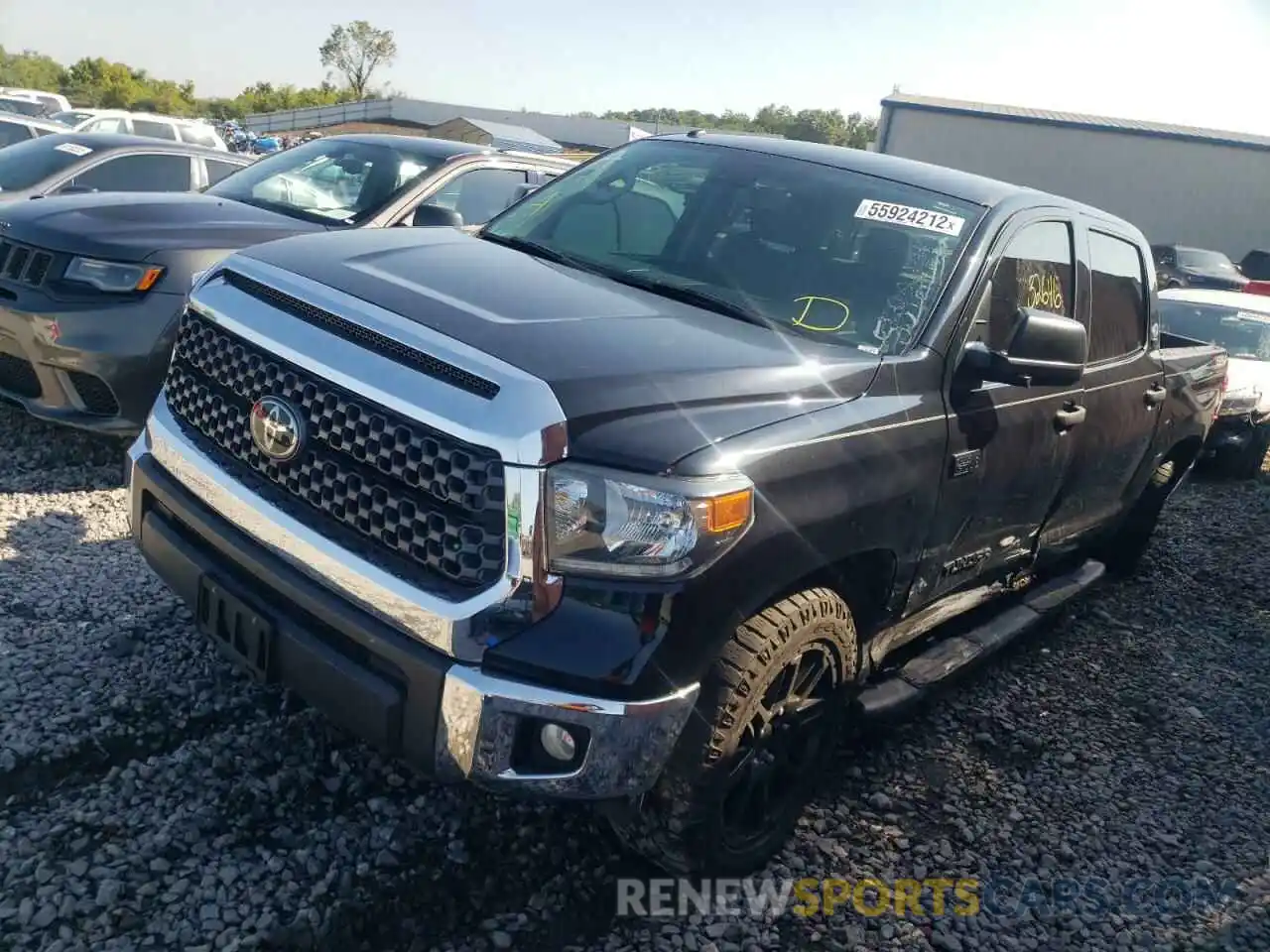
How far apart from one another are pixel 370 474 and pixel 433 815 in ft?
3.53

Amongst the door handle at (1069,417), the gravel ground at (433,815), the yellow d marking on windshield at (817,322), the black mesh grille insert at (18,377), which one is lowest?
the gravel ground at (433,815)

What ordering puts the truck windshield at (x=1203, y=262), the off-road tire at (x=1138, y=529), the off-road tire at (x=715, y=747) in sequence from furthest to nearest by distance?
1. the truck windshield at (x=1203, y=262)
2. the off-road tire at (x=1138, y=529)
3. the off-road tire at (x=715, y=747)

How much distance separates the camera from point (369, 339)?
2.36 m

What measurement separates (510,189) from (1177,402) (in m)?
4.06

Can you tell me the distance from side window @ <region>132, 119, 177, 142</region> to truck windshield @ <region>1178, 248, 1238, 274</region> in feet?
66.0

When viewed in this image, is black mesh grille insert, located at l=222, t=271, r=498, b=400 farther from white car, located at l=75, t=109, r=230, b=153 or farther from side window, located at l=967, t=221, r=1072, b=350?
white car, located at l=75, t=109, r=230, b=153

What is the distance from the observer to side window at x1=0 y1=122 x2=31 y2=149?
11.7 meters

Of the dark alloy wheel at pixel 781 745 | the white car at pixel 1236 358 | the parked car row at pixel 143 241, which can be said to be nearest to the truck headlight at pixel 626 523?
the dark alloy wheel at pixel 781 745

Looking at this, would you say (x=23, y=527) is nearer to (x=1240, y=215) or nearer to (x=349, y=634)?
(x=349, y=634)

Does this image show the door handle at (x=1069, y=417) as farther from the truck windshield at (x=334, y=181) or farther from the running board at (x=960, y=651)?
the truck windshield at (x=334, y=181)

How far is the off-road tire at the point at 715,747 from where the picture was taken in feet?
7.68

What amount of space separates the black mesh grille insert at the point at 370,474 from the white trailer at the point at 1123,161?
32.5m

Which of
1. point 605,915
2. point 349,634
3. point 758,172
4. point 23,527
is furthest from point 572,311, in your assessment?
point 23,527

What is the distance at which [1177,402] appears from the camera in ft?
15.8
